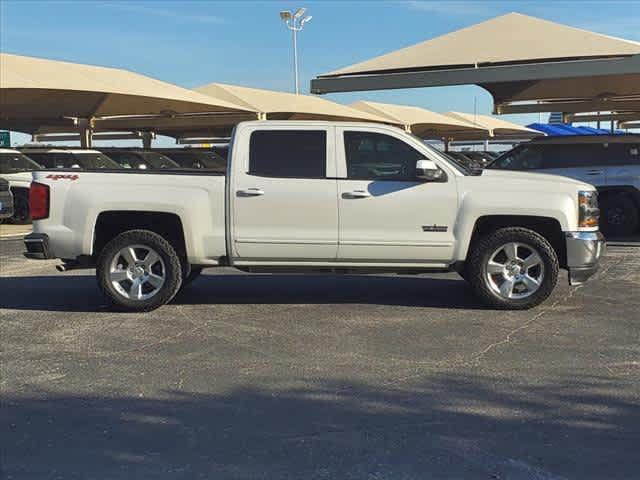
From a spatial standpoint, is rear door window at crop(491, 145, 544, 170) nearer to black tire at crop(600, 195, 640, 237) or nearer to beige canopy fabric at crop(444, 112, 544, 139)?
black tire at crop(600, 195, 640, 237)

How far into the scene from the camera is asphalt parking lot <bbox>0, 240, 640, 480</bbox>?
3758 mm

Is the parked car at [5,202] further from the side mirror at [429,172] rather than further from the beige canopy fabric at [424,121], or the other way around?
the beige canopy fabric at [424,121]

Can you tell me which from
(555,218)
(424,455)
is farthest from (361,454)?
(555,218)

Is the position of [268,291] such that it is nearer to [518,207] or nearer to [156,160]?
[518,207]

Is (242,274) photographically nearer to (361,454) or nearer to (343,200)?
(343,200)

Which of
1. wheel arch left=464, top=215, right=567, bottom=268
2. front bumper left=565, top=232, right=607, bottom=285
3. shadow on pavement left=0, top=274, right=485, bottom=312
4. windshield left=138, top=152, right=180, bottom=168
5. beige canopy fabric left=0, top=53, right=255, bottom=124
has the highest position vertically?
beige canopy fabric left=0, top=53, right=255, bottom=124

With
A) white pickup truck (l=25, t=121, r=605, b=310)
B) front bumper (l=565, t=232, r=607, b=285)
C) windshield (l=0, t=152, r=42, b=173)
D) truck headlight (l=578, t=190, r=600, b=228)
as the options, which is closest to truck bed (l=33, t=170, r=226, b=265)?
white pickup truck (l=25, t=121, r=605, b=310)

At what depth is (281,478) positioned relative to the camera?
3.53m

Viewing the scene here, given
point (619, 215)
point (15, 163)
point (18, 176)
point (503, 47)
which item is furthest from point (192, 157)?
point (619, 215)

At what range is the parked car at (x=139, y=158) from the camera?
1866cm

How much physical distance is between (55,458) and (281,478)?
1.23m

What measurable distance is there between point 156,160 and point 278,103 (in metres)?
7.41

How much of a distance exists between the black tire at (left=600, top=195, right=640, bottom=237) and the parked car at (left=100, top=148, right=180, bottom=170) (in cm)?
1125

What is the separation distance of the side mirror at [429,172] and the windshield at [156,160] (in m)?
13.5
